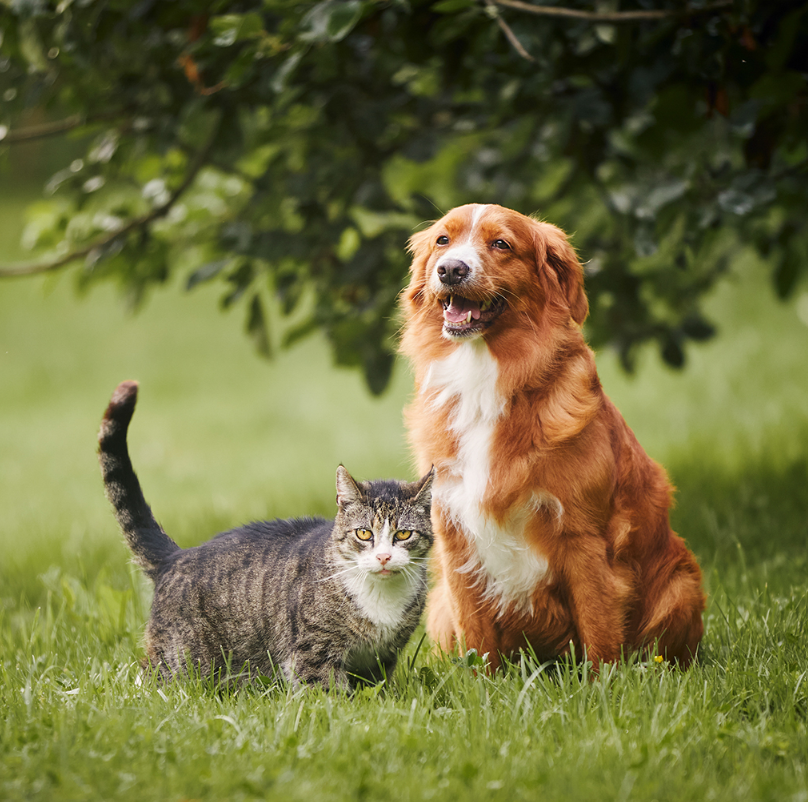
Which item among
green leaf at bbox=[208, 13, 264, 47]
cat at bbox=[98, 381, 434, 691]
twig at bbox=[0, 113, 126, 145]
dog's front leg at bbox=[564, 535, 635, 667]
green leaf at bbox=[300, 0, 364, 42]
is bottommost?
dog's front leg at bbox=[564, 535, 635, 667]

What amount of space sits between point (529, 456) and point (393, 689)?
888 millimetres

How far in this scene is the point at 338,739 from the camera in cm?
234

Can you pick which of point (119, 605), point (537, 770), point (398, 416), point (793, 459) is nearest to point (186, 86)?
point (119, 605)

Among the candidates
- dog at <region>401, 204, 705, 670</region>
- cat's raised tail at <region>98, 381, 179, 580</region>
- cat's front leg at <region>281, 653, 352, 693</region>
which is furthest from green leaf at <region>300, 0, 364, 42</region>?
cat's front leg at <region>281, 653, 352, 693</region>

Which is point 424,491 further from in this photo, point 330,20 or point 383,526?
point 330,20

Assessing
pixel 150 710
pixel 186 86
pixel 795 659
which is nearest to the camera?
pixel 150 710

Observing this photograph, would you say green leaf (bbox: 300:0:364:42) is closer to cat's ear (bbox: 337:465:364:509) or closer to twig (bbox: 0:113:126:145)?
cat's ear (bbox: 337:465:364:509)

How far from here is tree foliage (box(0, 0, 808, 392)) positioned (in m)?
3.45

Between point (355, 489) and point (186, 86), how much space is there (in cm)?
260

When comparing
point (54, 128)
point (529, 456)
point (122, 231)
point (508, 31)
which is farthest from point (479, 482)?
point (54, 128)

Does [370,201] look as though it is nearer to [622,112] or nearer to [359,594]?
[622,112]

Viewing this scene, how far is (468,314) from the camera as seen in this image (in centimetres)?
258

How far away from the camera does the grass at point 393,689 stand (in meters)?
2.18

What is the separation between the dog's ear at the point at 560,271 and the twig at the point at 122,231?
7.18 feet
